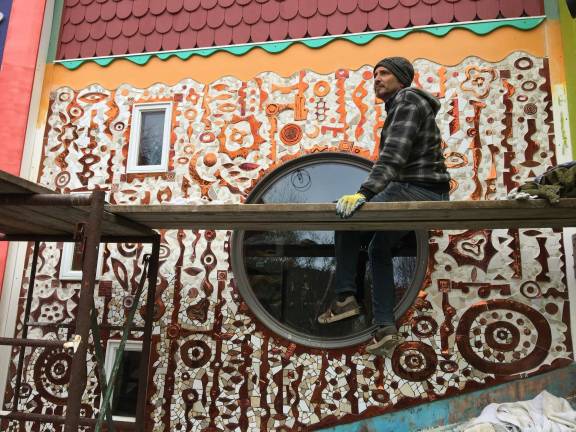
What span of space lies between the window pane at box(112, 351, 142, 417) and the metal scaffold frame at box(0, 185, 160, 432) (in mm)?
179

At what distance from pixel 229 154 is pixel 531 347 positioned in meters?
2.81

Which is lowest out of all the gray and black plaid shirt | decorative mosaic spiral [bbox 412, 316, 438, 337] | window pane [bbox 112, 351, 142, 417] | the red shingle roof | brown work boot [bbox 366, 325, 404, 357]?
Answer: window pane [bbox 112, 351, 142, 417]

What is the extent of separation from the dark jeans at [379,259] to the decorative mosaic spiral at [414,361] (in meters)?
0.66

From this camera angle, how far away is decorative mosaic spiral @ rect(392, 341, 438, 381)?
397 cm

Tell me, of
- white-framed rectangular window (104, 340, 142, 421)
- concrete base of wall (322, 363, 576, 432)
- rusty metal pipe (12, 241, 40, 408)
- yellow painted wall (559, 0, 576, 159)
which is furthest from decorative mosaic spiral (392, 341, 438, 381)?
rusty metal pipe (12, 241, 40, 408)

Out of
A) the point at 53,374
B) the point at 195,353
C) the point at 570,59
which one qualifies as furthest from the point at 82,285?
the point at 570,59

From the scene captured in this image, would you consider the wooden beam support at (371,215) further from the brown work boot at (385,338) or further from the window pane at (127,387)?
the window pane at (127,387)

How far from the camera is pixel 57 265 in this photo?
4797mm

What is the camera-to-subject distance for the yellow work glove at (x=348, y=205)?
296 cm

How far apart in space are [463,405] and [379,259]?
130cm

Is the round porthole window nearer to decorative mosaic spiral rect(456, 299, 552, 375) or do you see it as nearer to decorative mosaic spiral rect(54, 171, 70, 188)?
decorative mosaic spiral rect(456, 299, 552, 375)

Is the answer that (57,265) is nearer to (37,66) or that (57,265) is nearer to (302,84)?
(37,66)

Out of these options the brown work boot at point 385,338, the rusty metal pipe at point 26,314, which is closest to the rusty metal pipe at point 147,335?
the rusty metal pipe at point 26,314

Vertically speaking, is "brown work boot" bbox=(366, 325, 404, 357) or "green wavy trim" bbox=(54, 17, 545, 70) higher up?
"green wavy trim" bbox=(54, 17, 545, 70)
